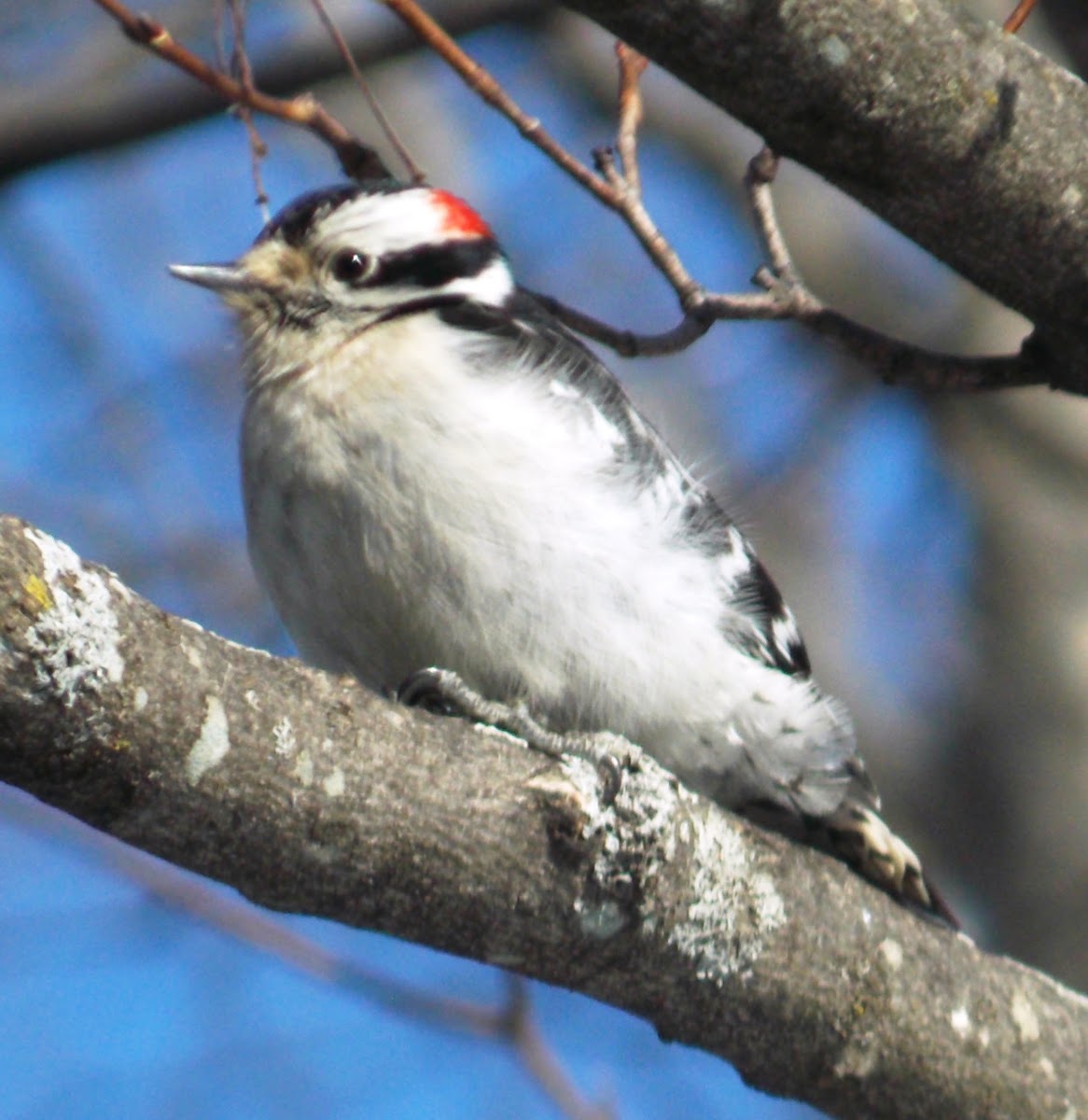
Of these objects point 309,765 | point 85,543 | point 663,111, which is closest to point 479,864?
point 309,765

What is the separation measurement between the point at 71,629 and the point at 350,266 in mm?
1856

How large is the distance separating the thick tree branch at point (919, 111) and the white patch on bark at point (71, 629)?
1.03 m

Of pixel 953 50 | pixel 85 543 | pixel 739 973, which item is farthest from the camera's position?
pixel 85 543

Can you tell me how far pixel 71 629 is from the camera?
2.13 m

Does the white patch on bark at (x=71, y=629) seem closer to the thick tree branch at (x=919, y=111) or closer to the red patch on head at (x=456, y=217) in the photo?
the thick tree branch at (x=919, y=111)

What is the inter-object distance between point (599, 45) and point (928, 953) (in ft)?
17.5

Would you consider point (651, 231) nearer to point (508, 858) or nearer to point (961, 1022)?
point (508, 858)

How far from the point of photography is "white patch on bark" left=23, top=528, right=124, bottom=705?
6.93 ft

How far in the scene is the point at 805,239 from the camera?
7.34 meters

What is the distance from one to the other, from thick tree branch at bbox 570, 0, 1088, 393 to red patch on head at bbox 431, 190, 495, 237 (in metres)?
1.53

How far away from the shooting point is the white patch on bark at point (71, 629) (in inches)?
83.1

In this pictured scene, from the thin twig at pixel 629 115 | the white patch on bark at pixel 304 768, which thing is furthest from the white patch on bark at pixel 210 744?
the thin twig at pixel 629 115

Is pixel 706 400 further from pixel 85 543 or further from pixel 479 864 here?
pixel 479 864

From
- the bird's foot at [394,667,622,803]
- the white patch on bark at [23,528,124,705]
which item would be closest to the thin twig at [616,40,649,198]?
the bird's foot at [394,667,622,803]
